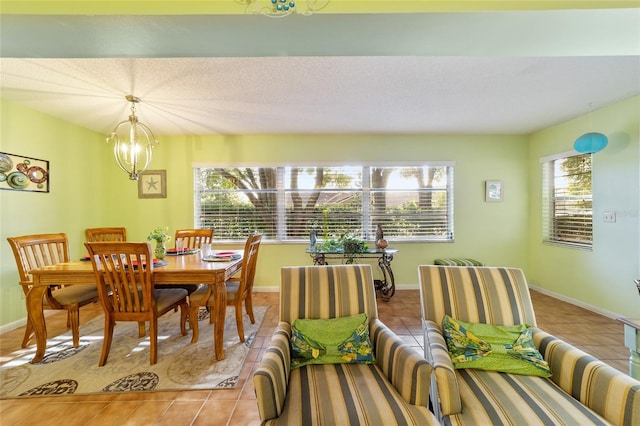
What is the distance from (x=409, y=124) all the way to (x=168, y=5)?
118 inches

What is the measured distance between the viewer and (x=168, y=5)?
4.76 ft

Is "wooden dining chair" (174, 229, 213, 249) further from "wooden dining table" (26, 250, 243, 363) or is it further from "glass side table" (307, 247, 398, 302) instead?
"glass side table" (307, 247, 398, 302)

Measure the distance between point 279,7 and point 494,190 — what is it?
419 cm

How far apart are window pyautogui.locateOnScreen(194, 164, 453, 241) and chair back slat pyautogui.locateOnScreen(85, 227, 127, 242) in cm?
104

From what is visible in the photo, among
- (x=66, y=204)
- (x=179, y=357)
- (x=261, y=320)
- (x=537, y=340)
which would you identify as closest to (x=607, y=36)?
(x=537, y=340)

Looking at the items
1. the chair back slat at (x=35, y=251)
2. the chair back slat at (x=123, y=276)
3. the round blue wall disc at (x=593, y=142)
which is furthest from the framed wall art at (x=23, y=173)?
the round blue wall disc at (x=593, y=142)

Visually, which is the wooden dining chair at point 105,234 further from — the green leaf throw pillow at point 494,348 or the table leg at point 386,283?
the green leaf throw pillow at point 494,348

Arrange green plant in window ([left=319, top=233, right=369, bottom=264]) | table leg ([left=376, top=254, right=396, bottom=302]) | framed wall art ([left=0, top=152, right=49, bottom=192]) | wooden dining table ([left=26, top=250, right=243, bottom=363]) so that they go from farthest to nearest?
table leg ([left=376, top=254, right=396, bottom=302])
green plant in window ([left=319, top=233, right=369, bottom=264])
framed wall art ([left=0, top=152, right=49, bottom=192])
wooden dining table ([left=26, top=250, right=243, bottom=363])

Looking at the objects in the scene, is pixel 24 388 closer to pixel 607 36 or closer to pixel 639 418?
pixel 639 418

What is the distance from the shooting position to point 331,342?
1427 mm

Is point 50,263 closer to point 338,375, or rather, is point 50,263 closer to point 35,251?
point 35,251

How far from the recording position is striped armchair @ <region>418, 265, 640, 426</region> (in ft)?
3.35

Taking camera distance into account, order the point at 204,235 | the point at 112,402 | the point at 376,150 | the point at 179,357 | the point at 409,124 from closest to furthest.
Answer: the point at 112,402, the point at 179,357, the point at 204,235, the point at 409,124, the point at 376,150

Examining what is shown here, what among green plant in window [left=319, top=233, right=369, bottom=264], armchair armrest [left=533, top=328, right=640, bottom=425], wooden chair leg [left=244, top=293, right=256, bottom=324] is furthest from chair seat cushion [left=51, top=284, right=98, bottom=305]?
armchair armrest [left=533, top=328, right=640, bottom=425]
